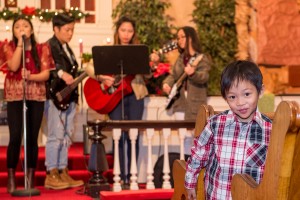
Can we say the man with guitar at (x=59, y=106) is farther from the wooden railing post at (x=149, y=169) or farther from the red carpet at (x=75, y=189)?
the wooden railing post at (x=149, y=169)

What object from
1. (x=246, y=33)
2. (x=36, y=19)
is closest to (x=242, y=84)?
(x=36, y=19)

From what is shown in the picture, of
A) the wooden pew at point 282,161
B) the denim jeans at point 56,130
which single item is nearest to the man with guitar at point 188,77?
the denim jeans at point 56,130

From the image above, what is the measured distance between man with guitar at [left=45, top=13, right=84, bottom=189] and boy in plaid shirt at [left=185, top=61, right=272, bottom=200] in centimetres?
377

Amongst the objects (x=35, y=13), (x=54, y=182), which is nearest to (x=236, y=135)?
(x=54, y=182)

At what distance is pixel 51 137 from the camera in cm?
717

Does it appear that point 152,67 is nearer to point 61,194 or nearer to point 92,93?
point 92,93

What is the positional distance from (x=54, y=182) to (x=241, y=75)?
4244 millimetres

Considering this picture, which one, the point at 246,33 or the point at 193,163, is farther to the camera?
the point at 246,33

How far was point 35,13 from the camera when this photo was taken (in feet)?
31.6

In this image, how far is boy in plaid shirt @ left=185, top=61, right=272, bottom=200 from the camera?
Answer: 318 centimetres

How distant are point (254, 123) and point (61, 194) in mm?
3977

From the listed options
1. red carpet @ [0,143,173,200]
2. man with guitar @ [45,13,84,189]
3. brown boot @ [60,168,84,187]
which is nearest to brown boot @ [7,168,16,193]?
red carpet @ [0,143,173,200]

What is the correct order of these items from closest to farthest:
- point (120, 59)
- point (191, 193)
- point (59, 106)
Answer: point (191, 193) < point (120, 59) < point (59, 106)

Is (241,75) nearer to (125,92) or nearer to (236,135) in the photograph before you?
(236,135)
